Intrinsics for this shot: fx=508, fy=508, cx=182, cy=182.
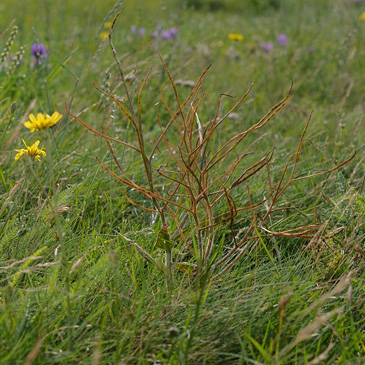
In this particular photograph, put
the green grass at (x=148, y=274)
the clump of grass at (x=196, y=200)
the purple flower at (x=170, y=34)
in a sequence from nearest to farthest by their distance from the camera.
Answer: the green grass at (x=148, y=274), the clump of grass at (x=196, y=200), the purple flower at (x=170, y=34)

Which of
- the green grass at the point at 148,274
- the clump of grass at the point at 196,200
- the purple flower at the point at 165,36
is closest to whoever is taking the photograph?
the green grass at the point at 148,274

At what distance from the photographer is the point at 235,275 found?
1.51 metres

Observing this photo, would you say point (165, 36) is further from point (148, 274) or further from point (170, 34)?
point (148, 274)

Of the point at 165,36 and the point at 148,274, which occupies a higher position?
the point at 165,36

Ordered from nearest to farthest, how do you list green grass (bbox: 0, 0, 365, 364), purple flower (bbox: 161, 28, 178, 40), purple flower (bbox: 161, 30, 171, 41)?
green grass (bbox: 0, 0, 365, 364) → purple flower (bbox: 161, 28, 178, 40) → purple flower (bbox: 161, 30, 171, 41)

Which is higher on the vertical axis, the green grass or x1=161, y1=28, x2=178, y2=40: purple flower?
x1=161, y1=28, x2=178, y2=40: purple flower

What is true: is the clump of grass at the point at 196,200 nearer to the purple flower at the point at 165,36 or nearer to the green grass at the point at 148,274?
the green grass at the point at 148,274

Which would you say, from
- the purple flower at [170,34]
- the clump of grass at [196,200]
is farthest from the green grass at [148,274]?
the purple flower at [170,34]

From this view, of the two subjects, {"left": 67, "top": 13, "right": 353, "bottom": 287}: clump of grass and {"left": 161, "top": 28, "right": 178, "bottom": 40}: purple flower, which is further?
{"left": 161, "top": 28, "right": 178, "bottom": 40}: purple flower

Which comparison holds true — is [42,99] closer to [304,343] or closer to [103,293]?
[103,293]

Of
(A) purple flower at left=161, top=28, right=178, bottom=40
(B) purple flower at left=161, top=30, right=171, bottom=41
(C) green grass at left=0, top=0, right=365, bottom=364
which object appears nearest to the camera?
(C) green grass at left=0, top=0, right=365, bottom=364

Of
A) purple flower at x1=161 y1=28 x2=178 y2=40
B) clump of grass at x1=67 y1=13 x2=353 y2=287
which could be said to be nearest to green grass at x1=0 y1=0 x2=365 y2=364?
clump of grass at x1=67 y1=13 x2=353 y2=287

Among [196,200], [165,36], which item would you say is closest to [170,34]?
[165,36]

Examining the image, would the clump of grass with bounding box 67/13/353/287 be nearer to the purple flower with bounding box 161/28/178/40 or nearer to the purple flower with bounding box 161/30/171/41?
the purple flower with bounding box 161/28/178/40
